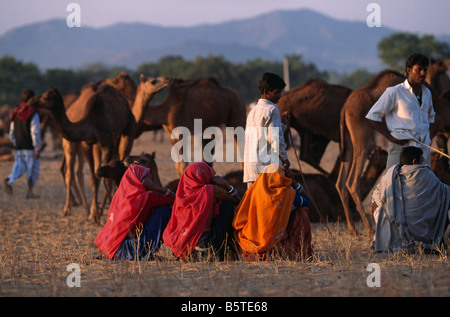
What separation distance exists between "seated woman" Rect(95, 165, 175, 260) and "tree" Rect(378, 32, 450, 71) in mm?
49302

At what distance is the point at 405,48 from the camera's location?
183ft

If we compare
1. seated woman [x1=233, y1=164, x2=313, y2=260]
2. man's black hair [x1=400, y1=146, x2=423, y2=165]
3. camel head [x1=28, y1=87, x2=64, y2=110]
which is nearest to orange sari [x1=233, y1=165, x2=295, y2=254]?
seated woman [x1=233, y1=164, x2=313, y2=260]

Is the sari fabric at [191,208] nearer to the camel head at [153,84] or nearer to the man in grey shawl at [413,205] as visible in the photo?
the man in grey shawl at [413,205]

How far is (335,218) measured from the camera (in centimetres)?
993

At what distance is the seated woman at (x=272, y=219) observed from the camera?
232 inches

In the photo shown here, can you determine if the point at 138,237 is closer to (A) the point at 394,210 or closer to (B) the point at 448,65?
(A) the point at 394,210

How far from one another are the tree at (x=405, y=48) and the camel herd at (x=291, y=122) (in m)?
43.2

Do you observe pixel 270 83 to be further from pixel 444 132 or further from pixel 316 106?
pixel 444 132

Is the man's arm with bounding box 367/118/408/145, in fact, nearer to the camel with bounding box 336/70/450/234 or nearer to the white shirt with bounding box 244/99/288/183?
the white shirt with bounding box 244/99/288/183

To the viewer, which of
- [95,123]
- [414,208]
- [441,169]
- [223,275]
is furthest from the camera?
[95,123]

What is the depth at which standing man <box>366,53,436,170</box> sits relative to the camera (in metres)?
6.88

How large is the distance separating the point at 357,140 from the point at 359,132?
0.39ft

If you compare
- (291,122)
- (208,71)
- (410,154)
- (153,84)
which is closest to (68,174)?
(153,84)
